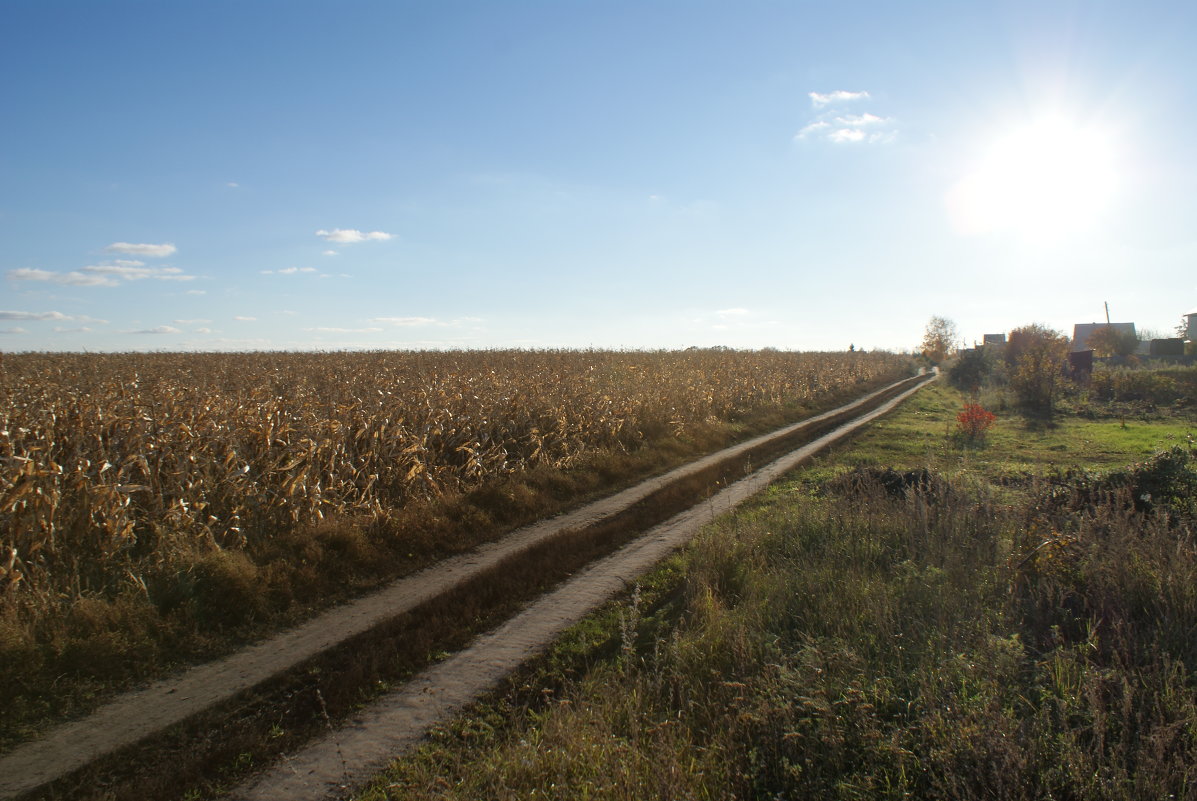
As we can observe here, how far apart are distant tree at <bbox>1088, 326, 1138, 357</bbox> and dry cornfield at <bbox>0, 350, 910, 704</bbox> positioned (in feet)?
273

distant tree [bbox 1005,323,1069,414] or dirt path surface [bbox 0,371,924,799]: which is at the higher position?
distant tree [bbox 1005,323,1069,414]

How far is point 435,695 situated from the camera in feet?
17.6

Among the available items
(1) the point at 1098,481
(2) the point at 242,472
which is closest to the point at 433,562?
(2) the point at 242,472

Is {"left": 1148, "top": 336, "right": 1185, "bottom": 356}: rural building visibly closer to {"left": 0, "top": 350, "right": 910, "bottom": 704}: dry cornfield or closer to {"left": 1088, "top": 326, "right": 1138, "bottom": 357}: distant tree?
{"left": 1088, "top": 326, "right": 1138, "bottom": 357}: distant tree

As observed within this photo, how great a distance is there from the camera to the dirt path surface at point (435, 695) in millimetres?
4348

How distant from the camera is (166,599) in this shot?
696 centimetres

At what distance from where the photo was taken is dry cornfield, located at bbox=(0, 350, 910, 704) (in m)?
6.82

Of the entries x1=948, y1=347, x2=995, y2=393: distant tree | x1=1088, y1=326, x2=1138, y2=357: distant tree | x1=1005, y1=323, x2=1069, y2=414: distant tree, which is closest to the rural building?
x1=1088, y1=326, x2=1138, y2=357: distant tree

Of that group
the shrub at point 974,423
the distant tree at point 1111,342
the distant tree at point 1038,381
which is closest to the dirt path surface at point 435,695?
the shrub at point 974,423

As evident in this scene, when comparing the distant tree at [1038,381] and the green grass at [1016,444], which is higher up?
the distant tree at [1038,381]

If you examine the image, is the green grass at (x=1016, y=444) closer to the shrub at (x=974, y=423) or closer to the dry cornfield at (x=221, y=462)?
the shrub at (x=974, y=423)

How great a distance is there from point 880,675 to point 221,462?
27.6 feet

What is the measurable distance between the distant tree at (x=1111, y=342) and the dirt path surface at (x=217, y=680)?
88817 mm

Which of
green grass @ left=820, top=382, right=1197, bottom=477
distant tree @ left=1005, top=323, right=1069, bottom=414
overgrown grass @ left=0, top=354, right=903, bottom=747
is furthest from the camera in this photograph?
distant tree @ left=1005, top=323, right=1069, bottom=414
